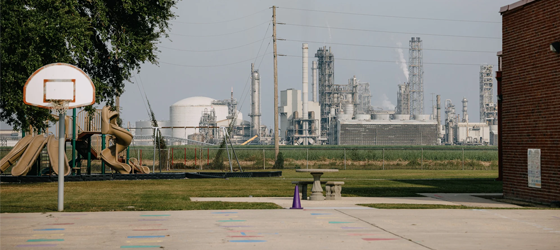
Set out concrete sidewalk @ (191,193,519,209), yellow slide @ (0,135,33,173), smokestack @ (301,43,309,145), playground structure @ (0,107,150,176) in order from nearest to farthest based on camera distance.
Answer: concrete sidewalk @ (191,193,519,209) → playground structure @ (0,107,150,176) → yellow slide @ (0,135,33,173) → smokestack @ (301,43,309,145)

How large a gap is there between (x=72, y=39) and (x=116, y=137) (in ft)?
23.3

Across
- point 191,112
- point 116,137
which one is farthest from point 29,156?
point 191,112

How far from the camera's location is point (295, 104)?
18525cm

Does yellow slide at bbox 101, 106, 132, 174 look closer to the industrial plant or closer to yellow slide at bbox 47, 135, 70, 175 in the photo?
yellow slide at bbox 47, 135, 70, 175

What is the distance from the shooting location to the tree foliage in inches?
925

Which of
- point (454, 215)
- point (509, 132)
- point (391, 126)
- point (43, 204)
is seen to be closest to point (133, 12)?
point (43, 204)

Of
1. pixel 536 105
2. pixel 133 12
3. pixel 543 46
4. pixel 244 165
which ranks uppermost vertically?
pixel 133 12

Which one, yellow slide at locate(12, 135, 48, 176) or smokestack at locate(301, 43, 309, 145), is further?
smokestack at locate(301, 43, 309, 145)

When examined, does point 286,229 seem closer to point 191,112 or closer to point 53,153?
point 53,153

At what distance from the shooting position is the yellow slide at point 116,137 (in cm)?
3019

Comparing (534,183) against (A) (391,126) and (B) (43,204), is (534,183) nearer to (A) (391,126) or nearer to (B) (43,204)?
(B) (43,204)

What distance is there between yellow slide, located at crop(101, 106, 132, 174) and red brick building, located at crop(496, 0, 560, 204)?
59.4 ft

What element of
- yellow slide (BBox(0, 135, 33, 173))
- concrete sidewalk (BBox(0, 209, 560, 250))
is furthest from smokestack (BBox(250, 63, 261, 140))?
concrete sidewalk (BBox(0, 209, 560, 250))

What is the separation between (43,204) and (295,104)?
168963 mm
